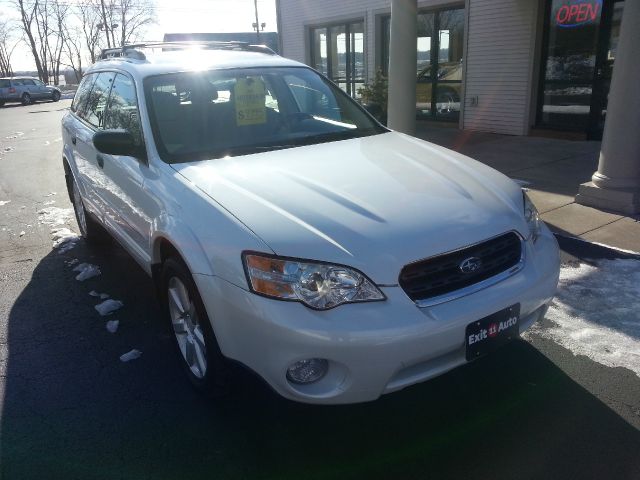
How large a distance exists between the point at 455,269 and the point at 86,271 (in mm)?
3445

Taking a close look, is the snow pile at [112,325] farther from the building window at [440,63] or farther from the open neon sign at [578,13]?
the building window at [440,63]

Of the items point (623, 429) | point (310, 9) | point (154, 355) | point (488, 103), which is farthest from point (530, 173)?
point (310, 9)

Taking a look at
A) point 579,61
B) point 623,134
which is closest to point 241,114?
point 623,134

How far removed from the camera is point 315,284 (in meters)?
2.26

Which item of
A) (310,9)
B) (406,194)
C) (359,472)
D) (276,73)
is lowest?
(359,472)

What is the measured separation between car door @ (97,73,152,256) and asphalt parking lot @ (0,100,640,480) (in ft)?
2.44

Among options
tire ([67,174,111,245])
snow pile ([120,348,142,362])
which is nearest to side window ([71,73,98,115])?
tire ([67,174,111,245])

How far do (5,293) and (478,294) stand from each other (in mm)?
3787

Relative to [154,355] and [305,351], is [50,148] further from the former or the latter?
[305,351]

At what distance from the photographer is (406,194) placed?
271 cm

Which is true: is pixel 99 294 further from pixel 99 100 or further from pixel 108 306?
pixel 99 100

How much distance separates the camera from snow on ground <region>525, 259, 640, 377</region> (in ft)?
10.6

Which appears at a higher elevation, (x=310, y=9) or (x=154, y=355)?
(x=310, y=9)

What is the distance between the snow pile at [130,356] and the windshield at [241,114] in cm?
123
